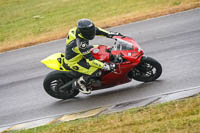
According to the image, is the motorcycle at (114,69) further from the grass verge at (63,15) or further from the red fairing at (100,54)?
the grass verge at (63,15)

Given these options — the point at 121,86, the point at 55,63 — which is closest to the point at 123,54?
the point at 121,86

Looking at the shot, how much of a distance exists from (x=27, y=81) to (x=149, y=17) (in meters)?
7.25

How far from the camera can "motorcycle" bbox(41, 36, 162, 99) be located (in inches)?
347

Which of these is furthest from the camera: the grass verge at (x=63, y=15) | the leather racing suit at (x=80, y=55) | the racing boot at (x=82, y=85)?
the grass verge at (x=63, y=15)

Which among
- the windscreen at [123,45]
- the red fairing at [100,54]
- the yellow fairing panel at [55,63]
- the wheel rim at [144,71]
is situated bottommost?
the wheel rim at [144,71]

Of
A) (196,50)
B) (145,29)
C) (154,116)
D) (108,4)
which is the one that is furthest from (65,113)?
(108,4)

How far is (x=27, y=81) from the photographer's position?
11781mm

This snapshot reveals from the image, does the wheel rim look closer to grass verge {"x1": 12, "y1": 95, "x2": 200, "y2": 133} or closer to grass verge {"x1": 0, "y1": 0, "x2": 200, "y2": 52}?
grass verge {"x1": 12, "y1": 95, "x2": 200, "y2": 133}

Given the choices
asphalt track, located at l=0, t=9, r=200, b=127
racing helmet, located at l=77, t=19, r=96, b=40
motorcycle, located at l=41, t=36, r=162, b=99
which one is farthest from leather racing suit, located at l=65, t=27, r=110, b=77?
asphalt track, located at l=0, t=9, r=200, b=127

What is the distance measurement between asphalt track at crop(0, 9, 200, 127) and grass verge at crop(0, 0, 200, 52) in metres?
1.16

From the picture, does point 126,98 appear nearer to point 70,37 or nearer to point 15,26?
point 70,37

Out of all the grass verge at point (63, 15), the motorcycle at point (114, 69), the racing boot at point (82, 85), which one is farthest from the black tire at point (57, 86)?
the grass verge at point (63, 15)

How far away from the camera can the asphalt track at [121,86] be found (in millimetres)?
9094

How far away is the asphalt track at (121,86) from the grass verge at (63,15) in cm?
116
